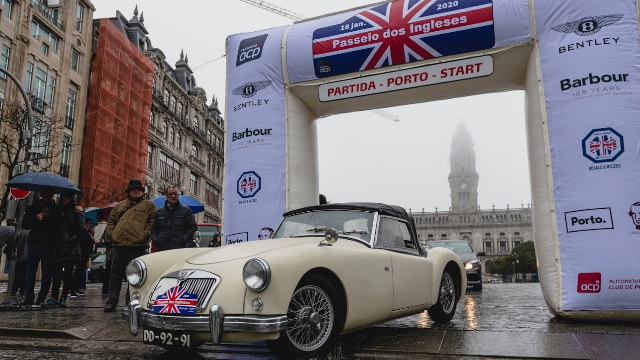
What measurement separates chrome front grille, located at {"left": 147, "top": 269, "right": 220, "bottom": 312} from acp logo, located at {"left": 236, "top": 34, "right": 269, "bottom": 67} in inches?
242

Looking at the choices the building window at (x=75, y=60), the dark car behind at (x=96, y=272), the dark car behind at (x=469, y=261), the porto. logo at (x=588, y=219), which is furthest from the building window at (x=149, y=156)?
the porto. logo at (x=588, y=219)

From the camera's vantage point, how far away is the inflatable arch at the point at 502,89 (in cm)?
643

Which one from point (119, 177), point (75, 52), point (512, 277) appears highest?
point (75, 52)

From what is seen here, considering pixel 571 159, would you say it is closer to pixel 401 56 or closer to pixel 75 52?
pixel 401 56

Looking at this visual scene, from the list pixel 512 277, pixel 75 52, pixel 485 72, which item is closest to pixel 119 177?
pixel 75 52

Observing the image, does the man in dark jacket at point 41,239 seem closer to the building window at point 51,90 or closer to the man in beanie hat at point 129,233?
the man in beanie hat at point 129,233

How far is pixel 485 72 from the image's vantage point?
820 cm

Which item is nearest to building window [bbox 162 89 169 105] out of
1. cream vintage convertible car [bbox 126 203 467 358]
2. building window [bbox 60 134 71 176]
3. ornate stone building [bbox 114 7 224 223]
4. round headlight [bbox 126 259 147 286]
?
ornate stone building [bbox 114 7 224 223]

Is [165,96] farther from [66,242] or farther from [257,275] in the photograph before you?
[257,275]

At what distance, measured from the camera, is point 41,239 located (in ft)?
24.9

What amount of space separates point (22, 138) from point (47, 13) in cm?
1667

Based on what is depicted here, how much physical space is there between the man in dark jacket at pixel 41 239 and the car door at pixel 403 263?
204 inches

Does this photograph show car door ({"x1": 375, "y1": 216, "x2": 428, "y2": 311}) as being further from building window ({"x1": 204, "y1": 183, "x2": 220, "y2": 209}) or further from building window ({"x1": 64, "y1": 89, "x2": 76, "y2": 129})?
building window ({"x1": 204, "y1": 183, "x2": 220, "y2": 209})

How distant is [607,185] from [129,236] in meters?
6.54
